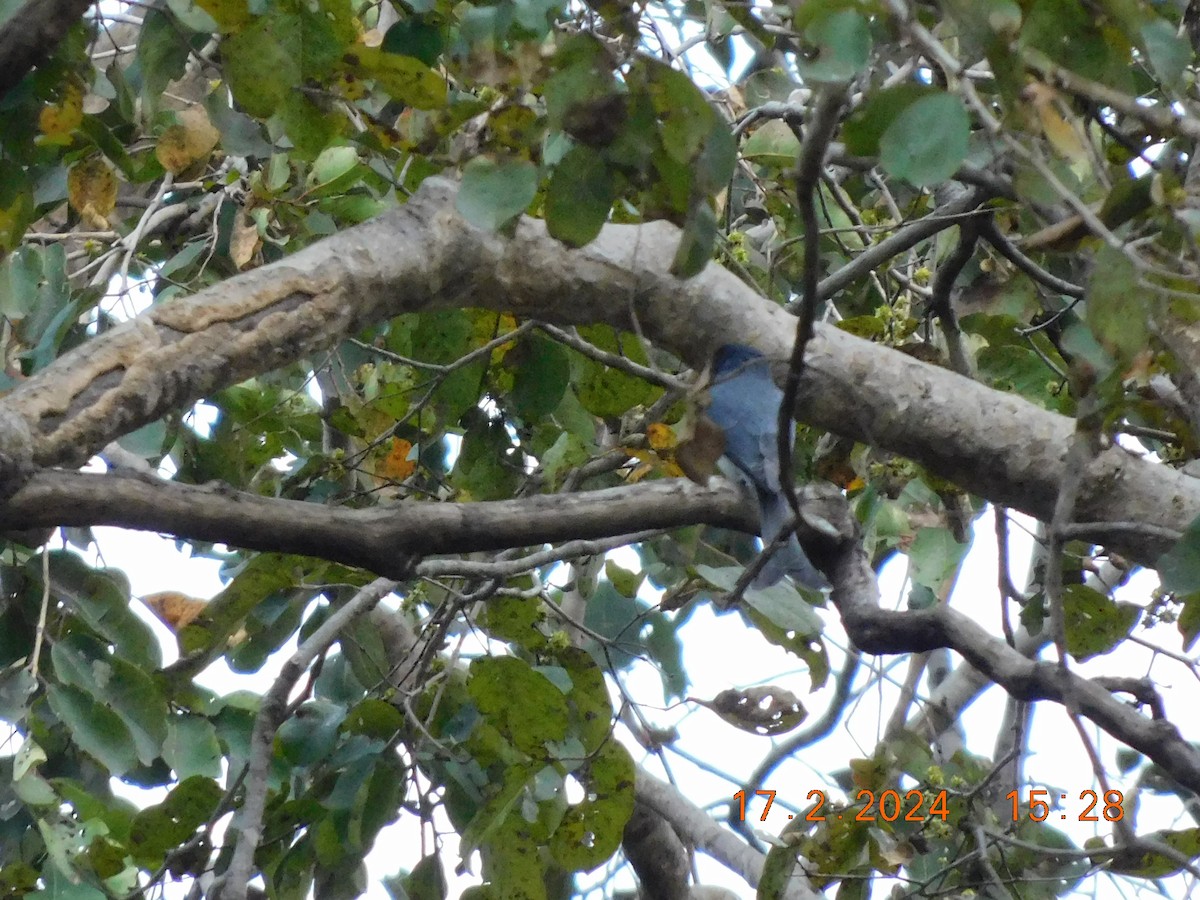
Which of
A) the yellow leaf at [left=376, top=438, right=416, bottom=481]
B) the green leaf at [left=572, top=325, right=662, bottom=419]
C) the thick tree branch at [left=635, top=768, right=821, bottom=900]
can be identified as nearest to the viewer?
the green leaf at [left=572, top=325, right=662, bottom=419]

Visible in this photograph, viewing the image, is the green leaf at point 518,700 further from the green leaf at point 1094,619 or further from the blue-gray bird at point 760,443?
the green leaf at point 1094,619

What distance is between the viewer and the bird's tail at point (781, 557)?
2.05 m

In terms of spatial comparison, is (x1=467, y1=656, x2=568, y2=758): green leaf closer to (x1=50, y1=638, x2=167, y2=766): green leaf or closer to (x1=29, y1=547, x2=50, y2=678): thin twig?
(x1=50, y1=638, x2=167, y2=766): green leaf

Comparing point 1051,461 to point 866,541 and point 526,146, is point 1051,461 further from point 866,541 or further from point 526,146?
point 526,146

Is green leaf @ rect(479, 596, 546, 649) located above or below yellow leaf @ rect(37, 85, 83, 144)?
below

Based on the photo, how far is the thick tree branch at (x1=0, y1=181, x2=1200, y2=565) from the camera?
5.39 feet

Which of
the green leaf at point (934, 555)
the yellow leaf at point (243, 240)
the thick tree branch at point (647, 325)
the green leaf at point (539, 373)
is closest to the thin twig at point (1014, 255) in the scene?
the thick tree branch at point (647, 325)

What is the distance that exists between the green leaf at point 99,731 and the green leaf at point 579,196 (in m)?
1.08

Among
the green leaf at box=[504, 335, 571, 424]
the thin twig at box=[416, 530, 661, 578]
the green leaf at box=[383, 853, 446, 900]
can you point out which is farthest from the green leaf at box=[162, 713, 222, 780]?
the green leaf at box=[504, 335, 571, 424]

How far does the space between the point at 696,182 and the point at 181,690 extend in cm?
155

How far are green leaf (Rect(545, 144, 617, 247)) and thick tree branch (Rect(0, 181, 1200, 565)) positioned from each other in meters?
0.40

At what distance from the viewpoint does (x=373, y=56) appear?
1.51 metres

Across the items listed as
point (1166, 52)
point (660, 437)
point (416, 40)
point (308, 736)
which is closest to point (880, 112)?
point (1166, 52)

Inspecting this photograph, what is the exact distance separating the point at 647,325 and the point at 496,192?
75cm
